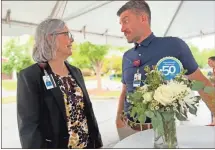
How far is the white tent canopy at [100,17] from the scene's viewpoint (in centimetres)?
235

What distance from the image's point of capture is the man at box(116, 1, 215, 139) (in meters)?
1.28

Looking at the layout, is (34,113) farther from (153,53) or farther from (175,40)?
(175,40)

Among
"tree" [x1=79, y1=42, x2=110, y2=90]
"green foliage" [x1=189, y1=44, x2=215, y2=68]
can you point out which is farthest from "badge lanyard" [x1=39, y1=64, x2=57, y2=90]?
"tree" [x1=79, y1=42, x2=110, y2=90]

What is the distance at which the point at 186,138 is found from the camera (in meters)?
1.02

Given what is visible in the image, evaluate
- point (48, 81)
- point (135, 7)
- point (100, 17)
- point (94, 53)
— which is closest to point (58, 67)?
point (48, 81)

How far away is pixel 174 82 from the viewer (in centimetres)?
75

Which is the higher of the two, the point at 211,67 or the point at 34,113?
the point at 211,67

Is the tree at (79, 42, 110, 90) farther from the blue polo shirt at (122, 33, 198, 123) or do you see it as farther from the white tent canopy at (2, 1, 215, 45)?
the blue polo shirt at (122, 33, 198, 123)

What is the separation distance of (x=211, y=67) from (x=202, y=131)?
50 centimetres

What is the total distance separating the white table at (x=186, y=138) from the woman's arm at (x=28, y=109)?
40 cm

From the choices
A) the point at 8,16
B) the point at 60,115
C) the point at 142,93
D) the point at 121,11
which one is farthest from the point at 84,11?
the point at 142,93

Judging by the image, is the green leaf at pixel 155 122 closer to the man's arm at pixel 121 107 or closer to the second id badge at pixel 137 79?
the second id badge at pixel 137 79

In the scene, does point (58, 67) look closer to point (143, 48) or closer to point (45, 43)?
point (45, 43)

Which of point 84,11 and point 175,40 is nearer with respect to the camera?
point 175,40
